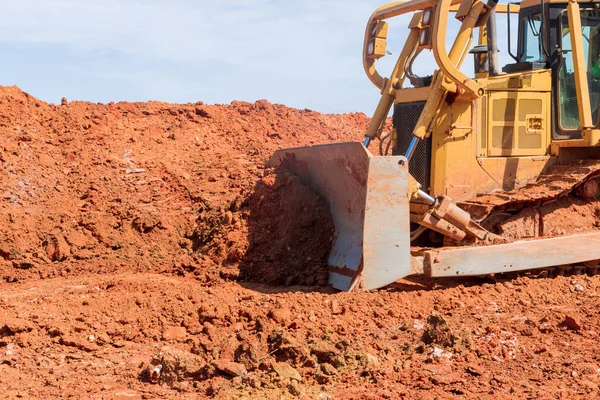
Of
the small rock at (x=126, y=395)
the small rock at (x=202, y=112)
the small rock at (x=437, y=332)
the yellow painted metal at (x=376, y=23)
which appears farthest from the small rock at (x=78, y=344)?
the small rock at (x=202, y=112)

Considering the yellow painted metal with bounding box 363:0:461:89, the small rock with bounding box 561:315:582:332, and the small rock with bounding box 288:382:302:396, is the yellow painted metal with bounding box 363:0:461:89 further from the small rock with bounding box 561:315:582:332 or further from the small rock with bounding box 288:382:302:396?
the small rock with bounding box 288:382:302:396

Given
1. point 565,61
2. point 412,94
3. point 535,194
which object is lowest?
point 535,194

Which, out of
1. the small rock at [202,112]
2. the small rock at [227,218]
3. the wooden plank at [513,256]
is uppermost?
the small rock at [202,112]

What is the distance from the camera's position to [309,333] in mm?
6031

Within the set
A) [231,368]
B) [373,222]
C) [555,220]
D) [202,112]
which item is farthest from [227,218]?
[202,112]

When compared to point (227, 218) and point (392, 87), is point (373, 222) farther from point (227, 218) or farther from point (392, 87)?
point (227, 218)

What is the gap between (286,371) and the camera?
511 cm

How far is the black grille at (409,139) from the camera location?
7898 mm

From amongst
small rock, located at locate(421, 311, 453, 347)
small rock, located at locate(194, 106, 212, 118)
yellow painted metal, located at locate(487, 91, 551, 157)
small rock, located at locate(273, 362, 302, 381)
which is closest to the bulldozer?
yellow painted metal, located at locate(487, 91, 551, 157)

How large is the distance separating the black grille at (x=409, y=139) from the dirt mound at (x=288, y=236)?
98 cm

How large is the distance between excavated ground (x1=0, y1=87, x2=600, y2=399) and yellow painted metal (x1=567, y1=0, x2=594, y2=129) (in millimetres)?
1598

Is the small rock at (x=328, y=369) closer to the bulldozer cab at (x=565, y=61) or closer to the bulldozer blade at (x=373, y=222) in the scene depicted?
the bulldozer blade at (x=373, y=222)

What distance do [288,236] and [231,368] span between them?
3.07 m

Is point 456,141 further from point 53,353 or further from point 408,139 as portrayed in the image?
point 53,353
